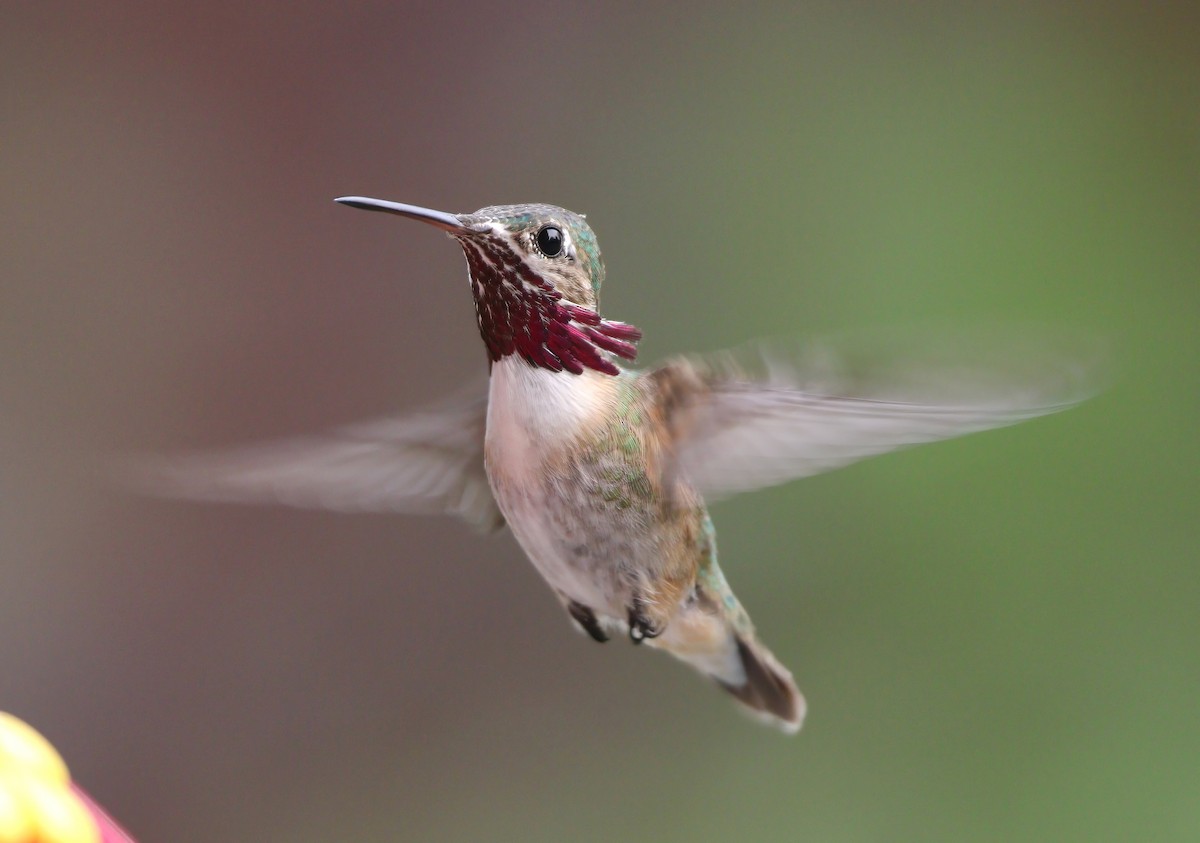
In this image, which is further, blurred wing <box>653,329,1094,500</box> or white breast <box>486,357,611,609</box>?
white breast <box>486,357,611,609</box>

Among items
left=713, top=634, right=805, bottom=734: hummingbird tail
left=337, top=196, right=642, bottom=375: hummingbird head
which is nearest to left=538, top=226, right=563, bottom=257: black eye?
left=337, top=196, right=642, bottom=375: hummingbird head

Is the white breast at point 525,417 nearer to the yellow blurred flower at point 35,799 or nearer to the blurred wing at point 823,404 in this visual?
the blurred wing at point 823,404

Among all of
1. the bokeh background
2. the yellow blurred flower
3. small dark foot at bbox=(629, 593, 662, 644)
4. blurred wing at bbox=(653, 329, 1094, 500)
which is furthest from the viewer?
the bokeh background

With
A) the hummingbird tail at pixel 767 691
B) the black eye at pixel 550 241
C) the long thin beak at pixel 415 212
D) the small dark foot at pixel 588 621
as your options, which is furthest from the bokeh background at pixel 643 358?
the long thin beak at pixel 415 212

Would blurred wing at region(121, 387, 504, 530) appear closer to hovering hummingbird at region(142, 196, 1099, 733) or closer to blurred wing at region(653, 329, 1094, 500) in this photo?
hovering hummingbird at region(142, 196, 1099, 733)

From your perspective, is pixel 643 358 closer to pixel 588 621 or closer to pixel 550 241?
pixel 588 621
